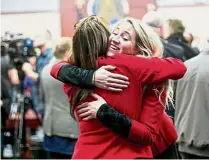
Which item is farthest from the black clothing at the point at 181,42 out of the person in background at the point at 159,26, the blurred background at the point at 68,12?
the blurred background at the point at 68,12

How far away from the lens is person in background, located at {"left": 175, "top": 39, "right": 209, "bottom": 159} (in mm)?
2771

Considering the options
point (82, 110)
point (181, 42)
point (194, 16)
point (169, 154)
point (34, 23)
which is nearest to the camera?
point (82, 110)

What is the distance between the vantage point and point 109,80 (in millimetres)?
1873

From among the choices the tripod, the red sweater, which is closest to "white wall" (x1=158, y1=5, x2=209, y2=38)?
the tripod

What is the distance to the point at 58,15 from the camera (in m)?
5.81

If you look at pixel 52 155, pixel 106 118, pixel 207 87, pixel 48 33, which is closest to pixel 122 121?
pixel 106 118

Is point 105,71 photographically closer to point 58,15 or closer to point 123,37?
point 123,37

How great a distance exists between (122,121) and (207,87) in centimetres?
102

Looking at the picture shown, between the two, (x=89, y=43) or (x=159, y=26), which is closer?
(x=89, y=43)

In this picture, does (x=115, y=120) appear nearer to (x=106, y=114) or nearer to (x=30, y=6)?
(x=106, y=114)

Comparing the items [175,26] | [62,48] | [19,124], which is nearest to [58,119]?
[62,48]

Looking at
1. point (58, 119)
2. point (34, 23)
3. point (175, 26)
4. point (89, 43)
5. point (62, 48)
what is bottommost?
point (58, 119)

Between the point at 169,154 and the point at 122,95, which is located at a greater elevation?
the point at 122,95

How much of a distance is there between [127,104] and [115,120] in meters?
0.08
